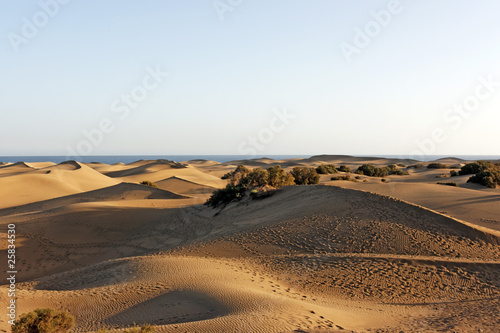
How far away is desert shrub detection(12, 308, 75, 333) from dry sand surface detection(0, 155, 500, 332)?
1.85ft

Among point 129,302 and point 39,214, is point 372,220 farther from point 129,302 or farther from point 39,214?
point 39,214

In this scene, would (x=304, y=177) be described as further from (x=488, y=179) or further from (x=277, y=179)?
(x=488, y=179)

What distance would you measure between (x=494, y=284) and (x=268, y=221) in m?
7.14

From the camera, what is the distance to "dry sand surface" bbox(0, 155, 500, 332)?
19.4 feet

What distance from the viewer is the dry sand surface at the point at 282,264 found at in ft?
19.4

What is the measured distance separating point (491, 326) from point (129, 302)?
642cm

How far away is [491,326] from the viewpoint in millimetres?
5695

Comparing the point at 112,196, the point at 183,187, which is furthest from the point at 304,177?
the point at 183,187

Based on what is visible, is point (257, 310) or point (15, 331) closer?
point (15, 331)

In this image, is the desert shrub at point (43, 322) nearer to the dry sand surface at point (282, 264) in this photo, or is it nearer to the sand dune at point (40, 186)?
the dry sand surface at point (282, 264)

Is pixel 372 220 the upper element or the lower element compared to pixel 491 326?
upper

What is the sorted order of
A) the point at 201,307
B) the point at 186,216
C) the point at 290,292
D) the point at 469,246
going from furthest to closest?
the point at 186,216
the point at 469,246
the point at 290,292
the point at 201,307

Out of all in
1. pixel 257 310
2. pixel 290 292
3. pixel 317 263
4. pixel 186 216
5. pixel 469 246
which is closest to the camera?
pixel 257 310

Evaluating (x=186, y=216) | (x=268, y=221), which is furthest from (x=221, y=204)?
(x=268, y=221)
